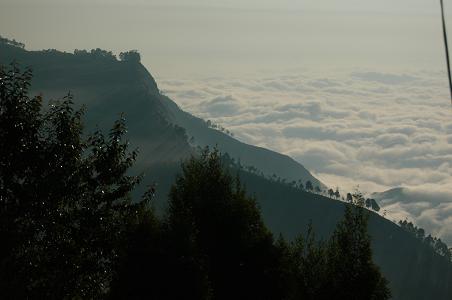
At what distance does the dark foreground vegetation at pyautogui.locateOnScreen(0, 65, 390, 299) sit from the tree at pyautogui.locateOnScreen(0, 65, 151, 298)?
0.18ft

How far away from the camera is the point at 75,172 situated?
37.7 m

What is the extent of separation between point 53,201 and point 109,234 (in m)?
4.10

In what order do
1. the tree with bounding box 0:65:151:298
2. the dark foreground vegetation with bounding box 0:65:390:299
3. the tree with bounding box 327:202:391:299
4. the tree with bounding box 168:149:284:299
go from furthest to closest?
the tree with bounding box 327:202:391:299 → the tree with bounding box 168:149:284:299 → the dark foreground vegetation with bounding box 0:65:390:299 → the tree with bounding box 0:65:151:298

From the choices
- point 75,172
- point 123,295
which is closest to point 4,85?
point 75,172

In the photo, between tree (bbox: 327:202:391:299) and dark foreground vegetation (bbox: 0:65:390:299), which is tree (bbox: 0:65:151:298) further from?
tree (bbox: 327:202:391:299)

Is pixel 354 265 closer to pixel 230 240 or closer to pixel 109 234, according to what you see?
pixel 230 240

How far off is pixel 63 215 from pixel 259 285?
21.3m

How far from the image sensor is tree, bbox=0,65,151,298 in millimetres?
34906

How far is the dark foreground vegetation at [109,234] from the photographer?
35.4 metres

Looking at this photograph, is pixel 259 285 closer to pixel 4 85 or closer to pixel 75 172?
pixel 75 172

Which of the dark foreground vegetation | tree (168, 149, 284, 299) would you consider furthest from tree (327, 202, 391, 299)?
tree (168, 149, 284, 299)

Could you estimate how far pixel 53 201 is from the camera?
36250 millimetres

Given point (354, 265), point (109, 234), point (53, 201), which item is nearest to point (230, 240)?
point (354, 265)

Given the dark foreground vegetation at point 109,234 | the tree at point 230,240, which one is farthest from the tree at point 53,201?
the tree at point 230,240
